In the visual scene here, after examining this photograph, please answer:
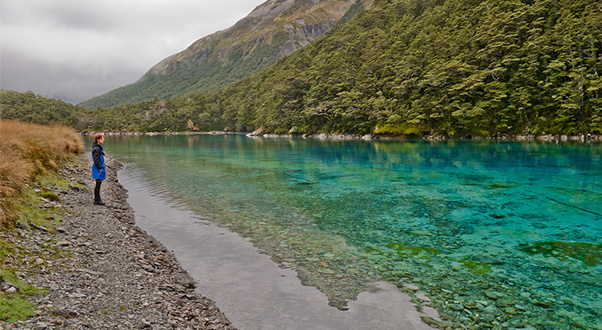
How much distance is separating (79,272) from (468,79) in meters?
71.2

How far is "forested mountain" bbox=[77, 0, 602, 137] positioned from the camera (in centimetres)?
5403

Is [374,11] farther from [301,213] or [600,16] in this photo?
[301,213]

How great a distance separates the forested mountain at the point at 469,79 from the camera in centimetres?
5403

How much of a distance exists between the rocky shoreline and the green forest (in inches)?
2523

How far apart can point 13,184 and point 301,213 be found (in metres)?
10.6

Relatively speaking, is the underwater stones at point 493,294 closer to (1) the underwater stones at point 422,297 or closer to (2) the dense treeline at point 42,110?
(1) the underwater stones at point 422,297

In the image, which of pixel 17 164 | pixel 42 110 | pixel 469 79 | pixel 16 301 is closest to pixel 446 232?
pixel 16 301

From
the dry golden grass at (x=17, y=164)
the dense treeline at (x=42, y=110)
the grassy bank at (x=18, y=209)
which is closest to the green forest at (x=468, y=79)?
the dry golden grass at (x=17, y=164)

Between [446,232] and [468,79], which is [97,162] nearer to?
[446,232]

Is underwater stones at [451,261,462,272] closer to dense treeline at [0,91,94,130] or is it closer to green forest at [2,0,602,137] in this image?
green forest at [2,0,602,137]

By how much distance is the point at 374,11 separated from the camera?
165m

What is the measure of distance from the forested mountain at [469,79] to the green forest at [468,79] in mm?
215

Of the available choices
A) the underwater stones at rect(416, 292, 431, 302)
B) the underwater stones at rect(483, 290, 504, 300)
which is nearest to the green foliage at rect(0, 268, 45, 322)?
the underwater stones at rect(416, 292, 431, 302)

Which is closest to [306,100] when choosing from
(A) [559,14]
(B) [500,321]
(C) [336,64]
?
(C) [336,64]
